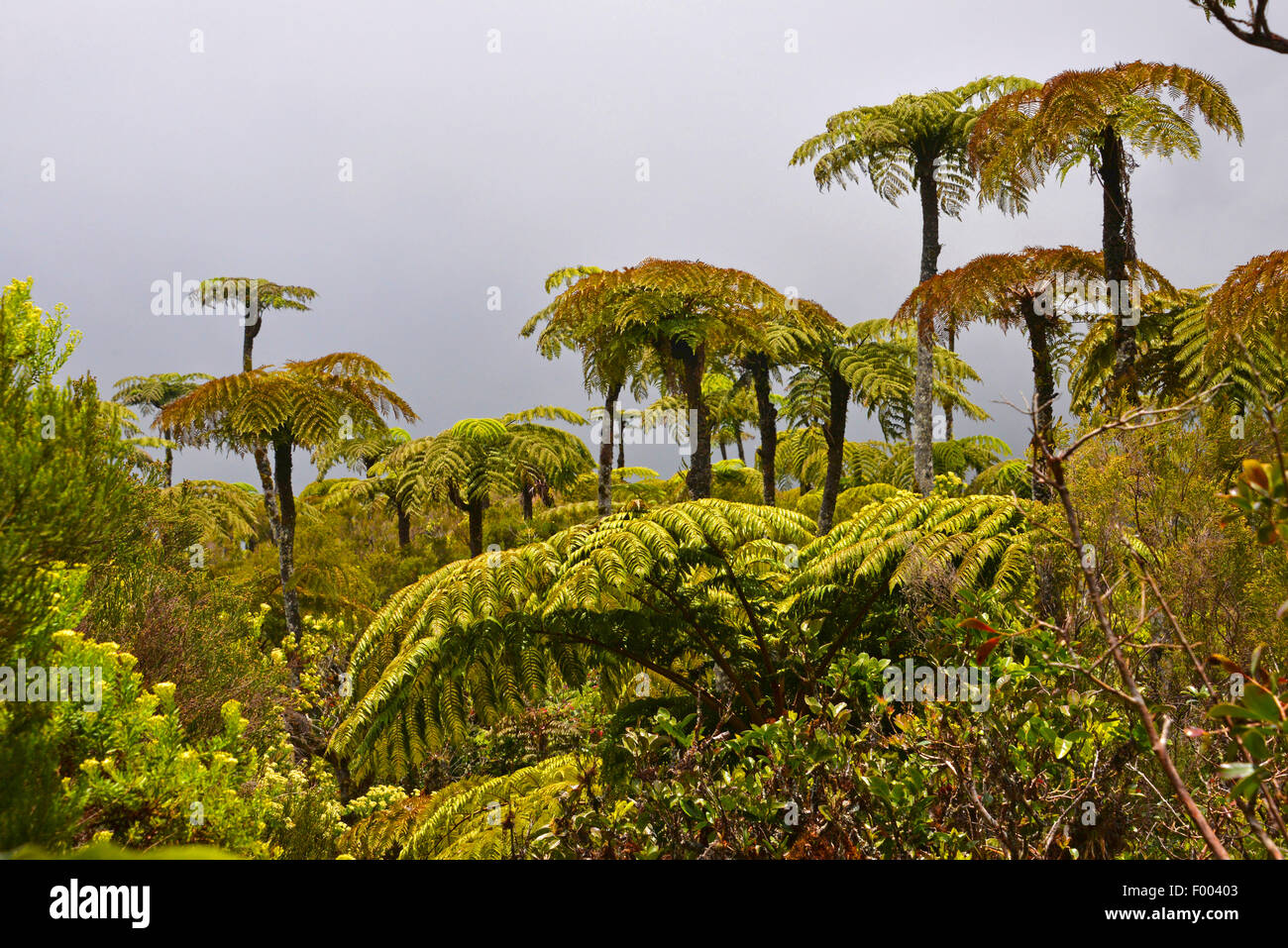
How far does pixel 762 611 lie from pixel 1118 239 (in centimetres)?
399

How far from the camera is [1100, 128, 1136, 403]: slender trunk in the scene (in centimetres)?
570

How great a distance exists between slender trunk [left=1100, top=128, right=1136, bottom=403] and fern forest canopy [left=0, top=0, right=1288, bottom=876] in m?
0.03

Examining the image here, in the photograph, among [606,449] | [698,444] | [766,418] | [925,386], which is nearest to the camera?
[698,444]

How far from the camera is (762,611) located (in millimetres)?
5055

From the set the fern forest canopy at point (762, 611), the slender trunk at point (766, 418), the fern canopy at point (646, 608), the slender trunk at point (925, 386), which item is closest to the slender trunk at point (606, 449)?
the fern forest canopy at point (762, 611)

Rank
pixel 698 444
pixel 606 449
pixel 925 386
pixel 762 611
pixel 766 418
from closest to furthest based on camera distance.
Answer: pixel 762 611, pixel 698 444, pixel 925 386, pixel 606 449, pixel 766 418

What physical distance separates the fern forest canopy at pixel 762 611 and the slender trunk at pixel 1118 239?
0.03 meters

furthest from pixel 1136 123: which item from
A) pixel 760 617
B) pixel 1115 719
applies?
pixel 1115 719

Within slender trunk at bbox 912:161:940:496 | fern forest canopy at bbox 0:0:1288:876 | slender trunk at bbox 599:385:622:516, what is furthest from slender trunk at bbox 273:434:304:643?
A: slender trunk at bbox 912:161:940:496

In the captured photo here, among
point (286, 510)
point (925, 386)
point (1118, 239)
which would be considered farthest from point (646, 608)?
point (286, 510)

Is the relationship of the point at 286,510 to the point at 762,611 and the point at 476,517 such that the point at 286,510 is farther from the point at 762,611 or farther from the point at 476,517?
the point at 762,611

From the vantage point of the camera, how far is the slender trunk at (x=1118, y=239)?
5699mm

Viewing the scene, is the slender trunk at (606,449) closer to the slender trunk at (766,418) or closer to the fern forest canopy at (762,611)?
the fern forest canopy at (762,611)

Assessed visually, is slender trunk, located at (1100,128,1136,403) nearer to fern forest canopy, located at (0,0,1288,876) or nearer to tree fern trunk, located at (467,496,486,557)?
fern forest canopy, located at (0,0,1288,876)
